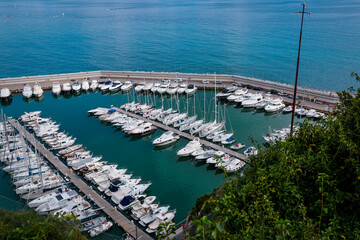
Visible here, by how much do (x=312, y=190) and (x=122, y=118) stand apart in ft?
114

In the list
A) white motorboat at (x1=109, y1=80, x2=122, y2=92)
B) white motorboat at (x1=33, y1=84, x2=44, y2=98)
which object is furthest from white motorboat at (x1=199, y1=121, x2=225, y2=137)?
white motorboat at (x1=33, y1=84, x2=44, y2=98)

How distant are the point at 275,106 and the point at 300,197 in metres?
36.8

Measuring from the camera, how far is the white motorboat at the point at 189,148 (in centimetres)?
3338

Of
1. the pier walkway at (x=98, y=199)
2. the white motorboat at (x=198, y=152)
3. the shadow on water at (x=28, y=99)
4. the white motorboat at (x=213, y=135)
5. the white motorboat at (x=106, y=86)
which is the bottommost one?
the pier walkway at (x=98, y=199)

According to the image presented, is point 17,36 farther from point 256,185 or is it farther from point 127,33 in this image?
point 256,185

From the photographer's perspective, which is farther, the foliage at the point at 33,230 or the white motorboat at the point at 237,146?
the white motorboat at the point at 237,146

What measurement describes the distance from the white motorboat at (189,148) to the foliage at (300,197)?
21.7 m

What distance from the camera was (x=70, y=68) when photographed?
252 ft

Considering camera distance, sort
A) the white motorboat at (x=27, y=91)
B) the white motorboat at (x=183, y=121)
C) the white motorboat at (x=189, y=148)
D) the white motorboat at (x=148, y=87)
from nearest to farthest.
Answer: the white motorboat at (x=189, y=148) → the white motorboat at (x=183, y=121) → the white motorboat at (x=27, y=91) → the white motorboat at (x=148, y=87)

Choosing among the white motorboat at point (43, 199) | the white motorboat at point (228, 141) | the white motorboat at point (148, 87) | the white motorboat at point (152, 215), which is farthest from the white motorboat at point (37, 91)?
the white motorboat at point (152, 215)

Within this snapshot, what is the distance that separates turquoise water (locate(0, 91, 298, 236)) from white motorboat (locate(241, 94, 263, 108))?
103 centimetres

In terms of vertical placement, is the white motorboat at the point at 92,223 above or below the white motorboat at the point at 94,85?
below

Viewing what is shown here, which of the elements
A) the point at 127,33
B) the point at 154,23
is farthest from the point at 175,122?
the point at 154,23

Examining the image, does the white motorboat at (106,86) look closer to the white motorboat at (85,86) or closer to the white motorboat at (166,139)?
the white motorboat at (85,86)
